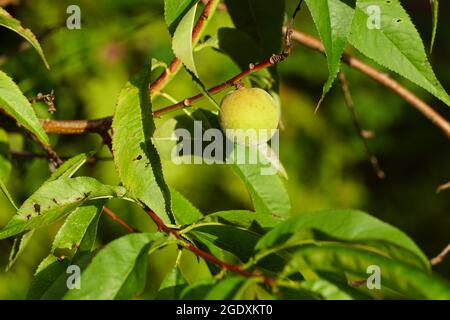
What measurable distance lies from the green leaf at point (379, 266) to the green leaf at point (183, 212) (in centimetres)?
37

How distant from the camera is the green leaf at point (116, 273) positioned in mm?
889

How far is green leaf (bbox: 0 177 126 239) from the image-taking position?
1.05 m

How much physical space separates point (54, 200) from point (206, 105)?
173cm

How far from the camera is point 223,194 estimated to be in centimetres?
289

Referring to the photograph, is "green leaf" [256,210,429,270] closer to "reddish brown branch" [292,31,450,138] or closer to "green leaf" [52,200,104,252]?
"green leaf" [52,200,104,252]

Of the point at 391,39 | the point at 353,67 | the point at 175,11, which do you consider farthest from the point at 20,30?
the point at 353,67

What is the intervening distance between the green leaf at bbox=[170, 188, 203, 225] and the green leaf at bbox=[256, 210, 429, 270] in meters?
0.35

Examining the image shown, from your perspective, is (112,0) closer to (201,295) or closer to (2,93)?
(2,93)

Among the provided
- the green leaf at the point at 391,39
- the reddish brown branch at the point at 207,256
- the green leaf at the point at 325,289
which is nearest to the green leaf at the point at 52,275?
the reddish brown branch at the point at 207,256

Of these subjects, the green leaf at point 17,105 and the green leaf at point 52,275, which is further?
the green leaf at point 17,105

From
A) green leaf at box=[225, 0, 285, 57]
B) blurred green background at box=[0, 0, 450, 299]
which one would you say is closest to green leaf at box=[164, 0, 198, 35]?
green leaf at box=[225, 0, 285, 57]
